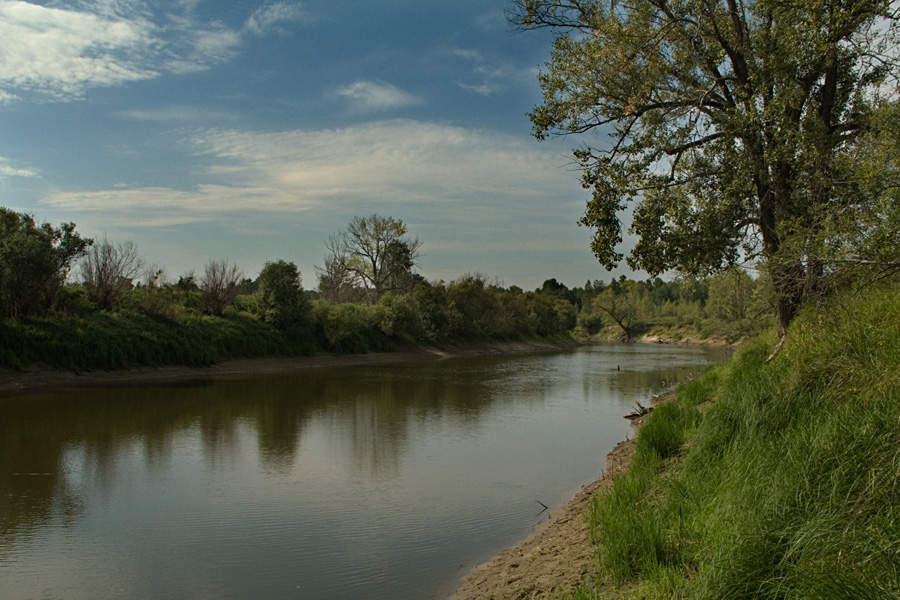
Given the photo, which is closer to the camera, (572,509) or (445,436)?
(572,509)

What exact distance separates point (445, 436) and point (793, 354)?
9.15 m

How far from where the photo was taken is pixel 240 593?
6.33 m

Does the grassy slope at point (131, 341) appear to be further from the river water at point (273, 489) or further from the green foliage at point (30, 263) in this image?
the river water at point (273, 489)

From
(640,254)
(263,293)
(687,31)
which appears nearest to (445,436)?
(640,254)

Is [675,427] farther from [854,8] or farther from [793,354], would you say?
[854,8]

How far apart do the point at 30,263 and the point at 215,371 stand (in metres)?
10.4

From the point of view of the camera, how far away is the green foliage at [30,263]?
25.2 meters

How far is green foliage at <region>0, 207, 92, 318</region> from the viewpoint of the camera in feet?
82.8

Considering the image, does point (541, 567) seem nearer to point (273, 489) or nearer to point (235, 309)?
point (273, 489)

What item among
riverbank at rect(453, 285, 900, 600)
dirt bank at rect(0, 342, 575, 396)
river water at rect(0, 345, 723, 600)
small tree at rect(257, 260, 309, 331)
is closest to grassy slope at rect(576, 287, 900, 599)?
riverbank at rect(453, 285, 900, 600)

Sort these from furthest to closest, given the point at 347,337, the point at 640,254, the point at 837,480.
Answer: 1. the point at 347,337
2. the point at 640,254
3. the point at 837,480

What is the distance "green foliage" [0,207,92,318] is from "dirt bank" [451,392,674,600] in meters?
25.4

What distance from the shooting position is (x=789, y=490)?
15.0ft

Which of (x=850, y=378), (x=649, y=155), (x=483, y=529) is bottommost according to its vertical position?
(x=483, y=529)
